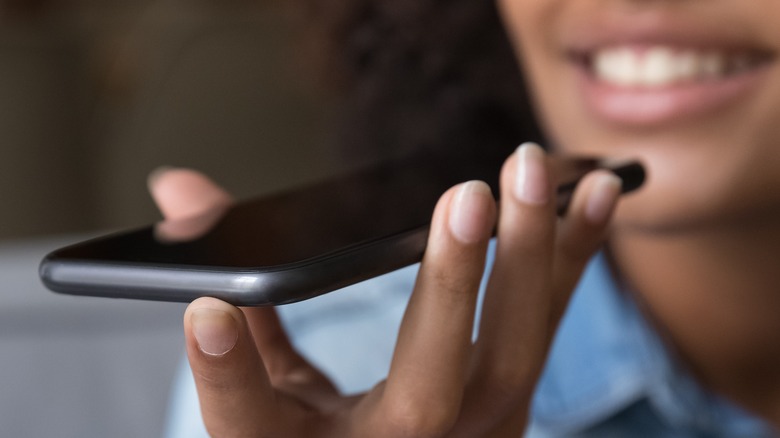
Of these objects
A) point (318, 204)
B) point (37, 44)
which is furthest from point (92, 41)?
point (318, 204)

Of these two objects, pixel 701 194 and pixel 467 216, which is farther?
pixel 701 194

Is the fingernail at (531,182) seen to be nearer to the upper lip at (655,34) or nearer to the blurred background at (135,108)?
the upper lip at (655,34)

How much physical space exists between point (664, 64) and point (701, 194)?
103 millimetres

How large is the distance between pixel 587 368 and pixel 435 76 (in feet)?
1.29

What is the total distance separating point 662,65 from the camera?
667 mm

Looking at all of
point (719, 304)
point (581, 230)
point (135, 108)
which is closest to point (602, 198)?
point (581, 230)

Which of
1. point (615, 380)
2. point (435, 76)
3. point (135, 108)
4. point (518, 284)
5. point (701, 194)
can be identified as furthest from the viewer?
point (135, 108)

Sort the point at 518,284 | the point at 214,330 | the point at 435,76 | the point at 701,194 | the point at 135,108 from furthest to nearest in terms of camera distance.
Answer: the point at 135,108 → the point at 435,76 → the point at 701,194 → the point at 518,284 → the point at 214,330

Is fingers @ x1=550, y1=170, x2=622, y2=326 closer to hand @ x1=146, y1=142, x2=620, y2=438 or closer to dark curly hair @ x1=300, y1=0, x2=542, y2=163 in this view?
hand @ x1=146, y1=142, x2=620, y2=438

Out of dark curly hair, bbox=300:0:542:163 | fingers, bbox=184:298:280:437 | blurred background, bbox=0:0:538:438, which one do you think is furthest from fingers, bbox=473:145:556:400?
blurred background, bbox=0:0:538:438

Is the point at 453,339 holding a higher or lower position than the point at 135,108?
higher

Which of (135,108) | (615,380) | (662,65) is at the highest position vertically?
(662,65)

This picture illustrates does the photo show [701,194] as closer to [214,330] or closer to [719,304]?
[719,304]

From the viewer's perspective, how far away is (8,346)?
1063 mm
